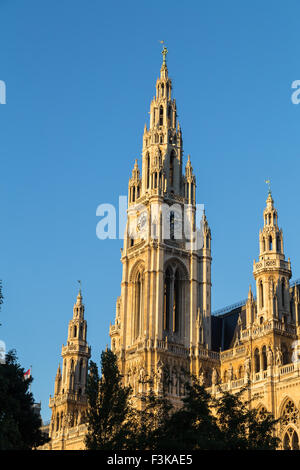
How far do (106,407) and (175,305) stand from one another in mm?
39103

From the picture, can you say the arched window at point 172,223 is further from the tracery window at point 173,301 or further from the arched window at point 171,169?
the arched window at point 171,169

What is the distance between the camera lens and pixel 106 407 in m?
46.7

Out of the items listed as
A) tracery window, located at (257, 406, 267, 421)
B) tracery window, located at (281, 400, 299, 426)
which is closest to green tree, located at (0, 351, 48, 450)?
tracery window, located at (257, 406, 267, 421)

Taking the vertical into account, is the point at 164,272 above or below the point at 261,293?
above

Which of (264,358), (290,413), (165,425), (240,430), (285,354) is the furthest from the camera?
(264,358)

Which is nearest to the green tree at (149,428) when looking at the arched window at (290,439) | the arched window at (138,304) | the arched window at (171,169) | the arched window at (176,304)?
the arched window at (290,439)

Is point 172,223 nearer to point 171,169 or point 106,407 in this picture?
point 171,169

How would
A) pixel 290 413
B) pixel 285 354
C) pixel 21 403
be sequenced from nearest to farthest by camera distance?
1. pixel 21 403
2. pixel 290 413
3. pixel 285 354

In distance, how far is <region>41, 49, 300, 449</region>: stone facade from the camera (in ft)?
243

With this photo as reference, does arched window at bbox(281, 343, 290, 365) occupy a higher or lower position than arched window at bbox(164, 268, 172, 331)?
lower

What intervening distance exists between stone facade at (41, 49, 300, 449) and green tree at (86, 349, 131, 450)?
2185 cm

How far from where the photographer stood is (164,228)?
85062 millimetres

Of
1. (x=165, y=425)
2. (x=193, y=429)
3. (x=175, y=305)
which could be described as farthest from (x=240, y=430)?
(x=175, y=305)

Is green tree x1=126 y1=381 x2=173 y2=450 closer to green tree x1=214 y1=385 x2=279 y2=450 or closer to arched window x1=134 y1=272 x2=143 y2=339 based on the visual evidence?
green tree x1=214 y1=385 x2=279 y2=450
